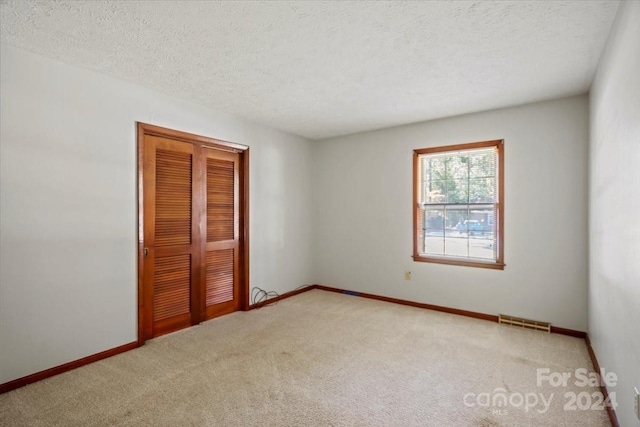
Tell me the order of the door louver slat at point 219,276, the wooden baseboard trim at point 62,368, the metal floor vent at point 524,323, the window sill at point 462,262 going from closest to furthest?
the wooden baseboard trim at point 62,368
the metal floor vent at point 524,323
the window sill at point 462,262
the door louver slat at point 219,276

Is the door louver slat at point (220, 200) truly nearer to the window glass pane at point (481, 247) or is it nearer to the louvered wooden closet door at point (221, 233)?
the louvered wooden closet door at point (221, 233)

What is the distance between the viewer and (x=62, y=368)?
2568 mm

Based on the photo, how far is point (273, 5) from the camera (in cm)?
187

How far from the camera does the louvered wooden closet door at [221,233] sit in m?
3.84

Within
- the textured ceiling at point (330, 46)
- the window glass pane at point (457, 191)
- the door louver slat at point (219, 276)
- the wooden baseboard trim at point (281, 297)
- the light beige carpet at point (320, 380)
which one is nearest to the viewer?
the textured ceiling at point (330, 46)

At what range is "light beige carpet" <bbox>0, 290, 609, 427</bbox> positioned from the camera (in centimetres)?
203

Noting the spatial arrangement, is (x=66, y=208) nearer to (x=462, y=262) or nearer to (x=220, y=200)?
(x=220, y=200)

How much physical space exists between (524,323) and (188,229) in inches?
156

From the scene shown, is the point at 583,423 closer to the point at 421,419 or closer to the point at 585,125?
the point at 421,419

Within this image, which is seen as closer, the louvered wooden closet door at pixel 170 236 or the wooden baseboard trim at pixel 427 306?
the louvered wooden closet door at pixel 170 236

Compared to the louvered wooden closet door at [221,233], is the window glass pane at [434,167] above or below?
above

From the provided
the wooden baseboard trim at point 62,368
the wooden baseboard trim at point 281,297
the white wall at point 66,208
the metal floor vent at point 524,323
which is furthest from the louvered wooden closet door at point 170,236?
the metal floor vent at point 524,323

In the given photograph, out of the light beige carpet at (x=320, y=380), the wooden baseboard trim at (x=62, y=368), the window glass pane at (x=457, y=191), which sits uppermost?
the window glass pane at (x=457, y=191)

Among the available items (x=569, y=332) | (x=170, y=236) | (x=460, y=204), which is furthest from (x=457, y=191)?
(x=170, y=236)
